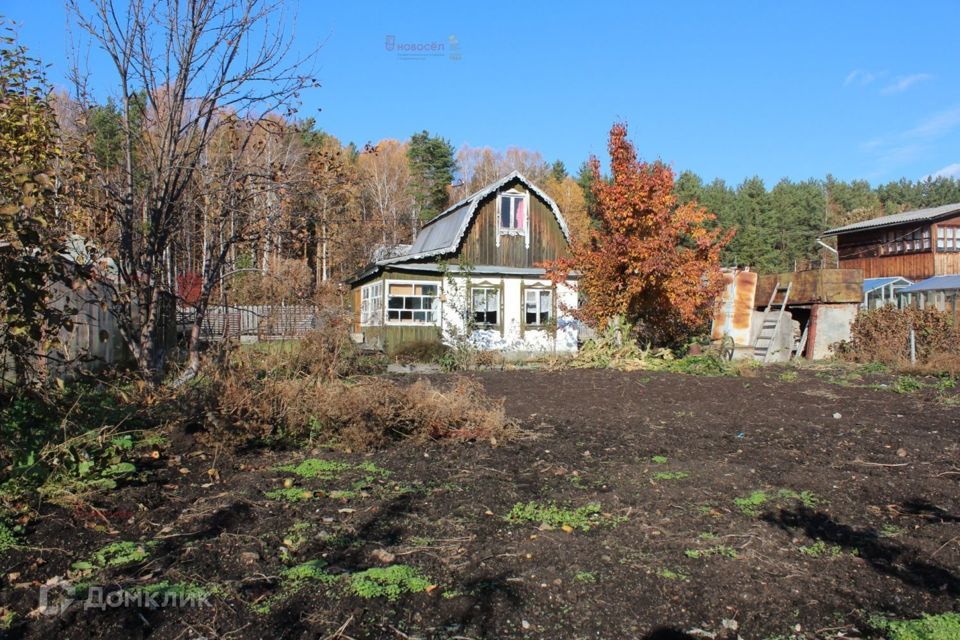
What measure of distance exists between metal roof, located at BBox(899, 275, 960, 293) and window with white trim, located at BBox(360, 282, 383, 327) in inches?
807

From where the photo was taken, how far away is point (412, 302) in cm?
1917

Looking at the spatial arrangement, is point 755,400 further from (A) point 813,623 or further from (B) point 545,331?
(B) point 545,331

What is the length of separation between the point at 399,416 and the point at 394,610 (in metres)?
3.46

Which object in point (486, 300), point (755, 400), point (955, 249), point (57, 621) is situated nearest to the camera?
point (57, 621)

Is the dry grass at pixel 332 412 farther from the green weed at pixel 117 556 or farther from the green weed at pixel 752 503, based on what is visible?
the green weed at pixel 752 503

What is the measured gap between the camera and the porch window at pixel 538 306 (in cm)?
2052

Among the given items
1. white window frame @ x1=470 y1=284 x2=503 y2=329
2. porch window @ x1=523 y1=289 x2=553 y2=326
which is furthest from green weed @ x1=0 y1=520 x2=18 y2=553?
porch window @ x1=523 y1=289 x2=553 y2=326

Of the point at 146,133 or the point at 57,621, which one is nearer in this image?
the point at 57,621

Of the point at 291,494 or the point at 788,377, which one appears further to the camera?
the point at 788,377

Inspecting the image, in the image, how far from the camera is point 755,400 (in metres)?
9.80

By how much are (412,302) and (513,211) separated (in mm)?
4997

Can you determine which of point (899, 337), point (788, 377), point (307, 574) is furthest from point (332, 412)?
point (899, 337)

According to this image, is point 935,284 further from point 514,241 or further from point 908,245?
point 514,241

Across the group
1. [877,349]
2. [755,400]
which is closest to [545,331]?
[877,349]
